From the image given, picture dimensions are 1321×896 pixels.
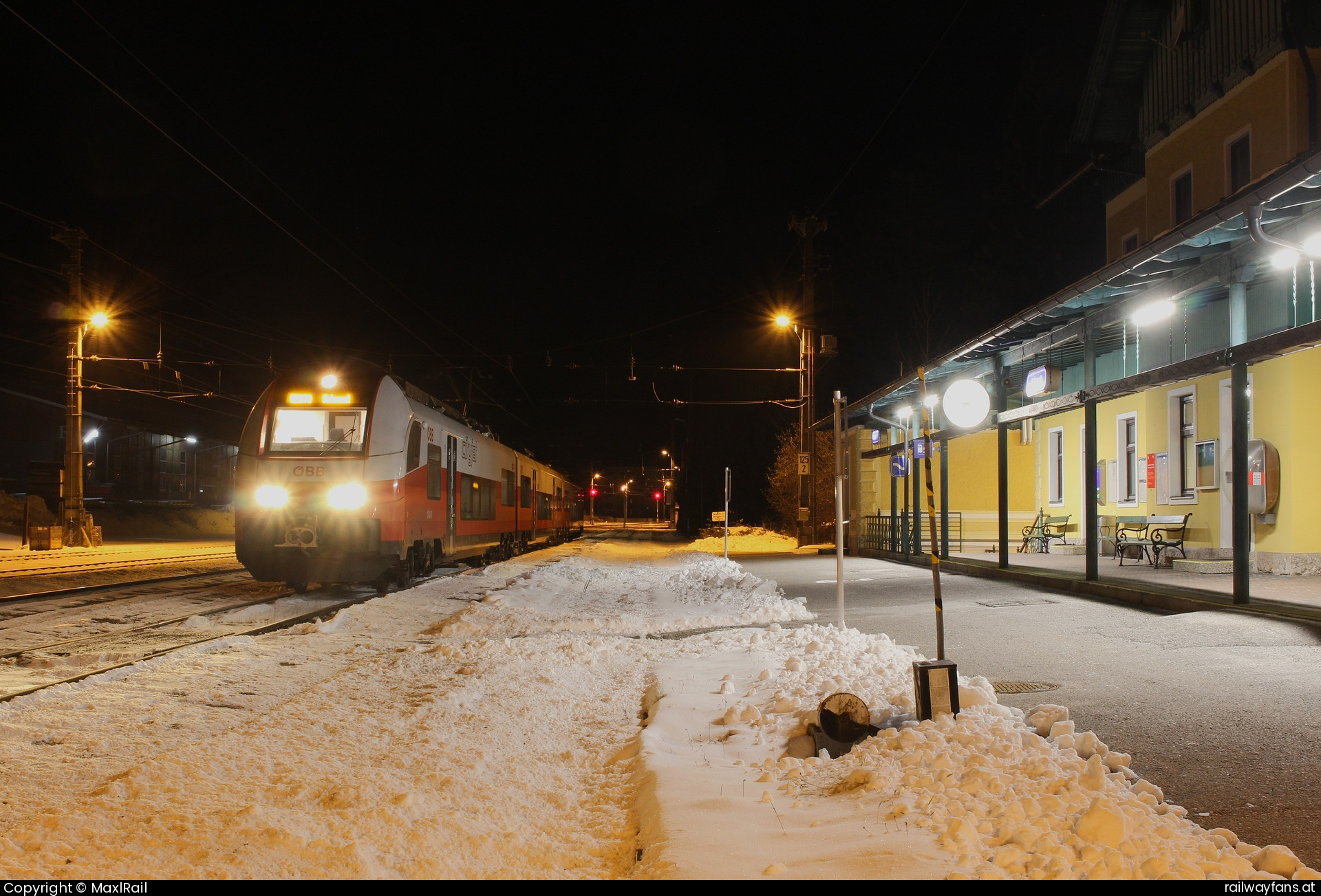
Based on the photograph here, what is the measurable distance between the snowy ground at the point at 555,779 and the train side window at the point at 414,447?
5.74 m

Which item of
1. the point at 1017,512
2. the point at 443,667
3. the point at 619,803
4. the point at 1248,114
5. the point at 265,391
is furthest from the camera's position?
the point at 1017,512

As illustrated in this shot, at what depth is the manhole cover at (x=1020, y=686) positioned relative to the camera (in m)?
6.30

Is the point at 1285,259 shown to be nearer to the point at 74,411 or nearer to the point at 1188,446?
the point at 1188,446

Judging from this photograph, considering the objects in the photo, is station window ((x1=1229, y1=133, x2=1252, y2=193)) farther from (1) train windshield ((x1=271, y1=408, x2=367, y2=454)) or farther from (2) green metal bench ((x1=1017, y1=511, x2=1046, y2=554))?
(1) train windshield ((x1=271, y1=408, x2=367, y2=454))

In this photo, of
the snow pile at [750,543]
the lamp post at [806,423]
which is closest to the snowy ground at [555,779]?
the lamp post at [806,423]

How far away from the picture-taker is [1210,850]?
10.6 ft

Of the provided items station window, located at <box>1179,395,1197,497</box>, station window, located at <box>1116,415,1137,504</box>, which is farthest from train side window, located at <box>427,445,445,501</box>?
station window, located at <box>1116,415,1137,504</box>

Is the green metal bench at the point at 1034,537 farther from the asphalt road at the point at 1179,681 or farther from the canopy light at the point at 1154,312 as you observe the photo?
the canopy light at the point at 1154,312

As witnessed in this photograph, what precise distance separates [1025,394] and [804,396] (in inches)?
532

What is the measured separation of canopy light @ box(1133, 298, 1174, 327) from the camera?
10.7 m

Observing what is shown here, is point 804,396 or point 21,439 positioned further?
point 21,439

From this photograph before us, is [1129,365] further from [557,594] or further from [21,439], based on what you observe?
[21,439]

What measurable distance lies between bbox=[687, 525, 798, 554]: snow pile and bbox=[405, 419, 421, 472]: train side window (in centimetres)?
1412
